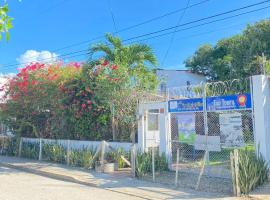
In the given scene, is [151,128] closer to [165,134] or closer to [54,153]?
[165,134]

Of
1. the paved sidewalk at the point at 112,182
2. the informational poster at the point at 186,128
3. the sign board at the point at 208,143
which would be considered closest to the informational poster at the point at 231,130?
the sign board at the point at 208,143

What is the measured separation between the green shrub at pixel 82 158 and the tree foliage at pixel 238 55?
33.2 feet

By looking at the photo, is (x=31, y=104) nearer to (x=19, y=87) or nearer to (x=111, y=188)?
(x=19, y=87)

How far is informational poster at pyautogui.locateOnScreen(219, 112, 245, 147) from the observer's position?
405 inches

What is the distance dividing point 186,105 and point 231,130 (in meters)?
1.93

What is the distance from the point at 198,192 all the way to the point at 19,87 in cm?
1167

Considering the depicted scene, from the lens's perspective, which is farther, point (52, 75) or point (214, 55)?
point (214, 55)

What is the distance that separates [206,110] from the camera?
11.2 metres

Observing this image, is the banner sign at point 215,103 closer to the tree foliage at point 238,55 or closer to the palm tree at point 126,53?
the palm tree at point 126,53

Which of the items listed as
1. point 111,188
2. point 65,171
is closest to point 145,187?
point 111,188

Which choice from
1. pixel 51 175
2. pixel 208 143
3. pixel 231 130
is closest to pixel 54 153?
pixel 51 175

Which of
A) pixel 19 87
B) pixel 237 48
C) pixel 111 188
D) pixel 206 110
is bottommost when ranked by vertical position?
pixel 111 188

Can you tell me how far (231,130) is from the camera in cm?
1049

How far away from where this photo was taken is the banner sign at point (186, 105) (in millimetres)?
11448
